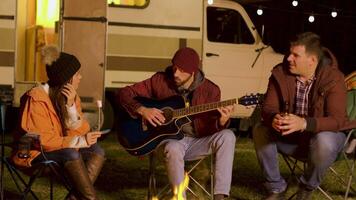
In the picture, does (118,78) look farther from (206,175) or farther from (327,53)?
(327,53)

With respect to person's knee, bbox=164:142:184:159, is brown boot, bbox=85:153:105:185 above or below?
below

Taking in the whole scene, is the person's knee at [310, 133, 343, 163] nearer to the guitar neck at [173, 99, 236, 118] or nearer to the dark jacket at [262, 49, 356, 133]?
the dark jacket at [262, 49, 356, 133]

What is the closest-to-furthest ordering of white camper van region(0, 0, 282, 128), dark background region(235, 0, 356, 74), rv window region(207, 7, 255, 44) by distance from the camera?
white camper van region(0, 0, 282, 128) < rv window region(207, 7, 255, 44) < dark background region(235, 0, 356, 74)

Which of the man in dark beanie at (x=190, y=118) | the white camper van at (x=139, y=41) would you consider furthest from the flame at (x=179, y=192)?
the white camper van at (x=139, y=41)

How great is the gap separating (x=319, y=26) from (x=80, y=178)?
1261 centimetres

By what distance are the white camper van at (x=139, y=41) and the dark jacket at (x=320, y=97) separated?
4.04 metres

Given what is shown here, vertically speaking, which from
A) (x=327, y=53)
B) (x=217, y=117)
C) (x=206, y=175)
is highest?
(x=327, y=53)

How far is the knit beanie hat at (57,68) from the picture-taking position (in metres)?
4.31

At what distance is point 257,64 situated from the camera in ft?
31.8

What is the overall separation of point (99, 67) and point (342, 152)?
14.2ft

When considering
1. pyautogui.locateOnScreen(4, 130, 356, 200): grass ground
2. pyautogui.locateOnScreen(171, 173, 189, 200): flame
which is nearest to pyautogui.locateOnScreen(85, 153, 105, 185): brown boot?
pyautogui.locateOnScreen(171, 173, 189, 200): flame

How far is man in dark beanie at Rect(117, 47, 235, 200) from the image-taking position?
439 centimetres

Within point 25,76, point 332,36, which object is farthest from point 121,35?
point 332,36

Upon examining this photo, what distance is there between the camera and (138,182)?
19.3ft
